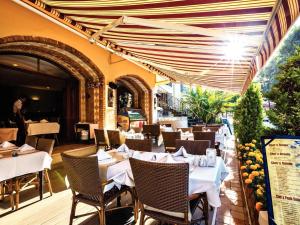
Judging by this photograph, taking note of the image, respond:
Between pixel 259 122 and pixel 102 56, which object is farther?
pixel 102 56

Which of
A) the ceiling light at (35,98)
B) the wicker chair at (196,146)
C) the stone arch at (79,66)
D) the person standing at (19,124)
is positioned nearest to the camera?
the wicker chair at (196,146)

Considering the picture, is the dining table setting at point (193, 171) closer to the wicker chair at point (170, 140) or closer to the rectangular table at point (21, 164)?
the rectangular table at point (21, 164)

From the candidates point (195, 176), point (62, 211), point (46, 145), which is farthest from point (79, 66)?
point (195, 176)

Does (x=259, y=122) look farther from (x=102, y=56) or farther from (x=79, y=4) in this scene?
(x=102, y=56)

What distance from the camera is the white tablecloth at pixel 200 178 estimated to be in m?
2.27

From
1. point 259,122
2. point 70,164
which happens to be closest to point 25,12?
point 70,164

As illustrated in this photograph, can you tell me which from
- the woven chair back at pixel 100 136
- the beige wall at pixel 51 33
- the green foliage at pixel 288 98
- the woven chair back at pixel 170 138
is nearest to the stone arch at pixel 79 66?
the beige wall at pixel 51 33

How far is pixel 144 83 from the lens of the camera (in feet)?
40.6

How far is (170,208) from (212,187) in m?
0.52

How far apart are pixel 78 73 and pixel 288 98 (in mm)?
8438

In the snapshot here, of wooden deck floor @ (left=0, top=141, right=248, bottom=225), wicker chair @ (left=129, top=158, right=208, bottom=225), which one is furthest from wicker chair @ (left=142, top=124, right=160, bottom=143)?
wicker chair @ (left=129, top=158, right=208, bottom=225)

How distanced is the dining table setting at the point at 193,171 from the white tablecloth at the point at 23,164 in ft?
4.39

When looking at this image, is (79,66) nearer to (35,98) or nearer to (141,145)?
(35,98)

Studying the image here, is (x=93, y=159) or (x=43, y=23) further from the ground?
(x=43, y=23)
